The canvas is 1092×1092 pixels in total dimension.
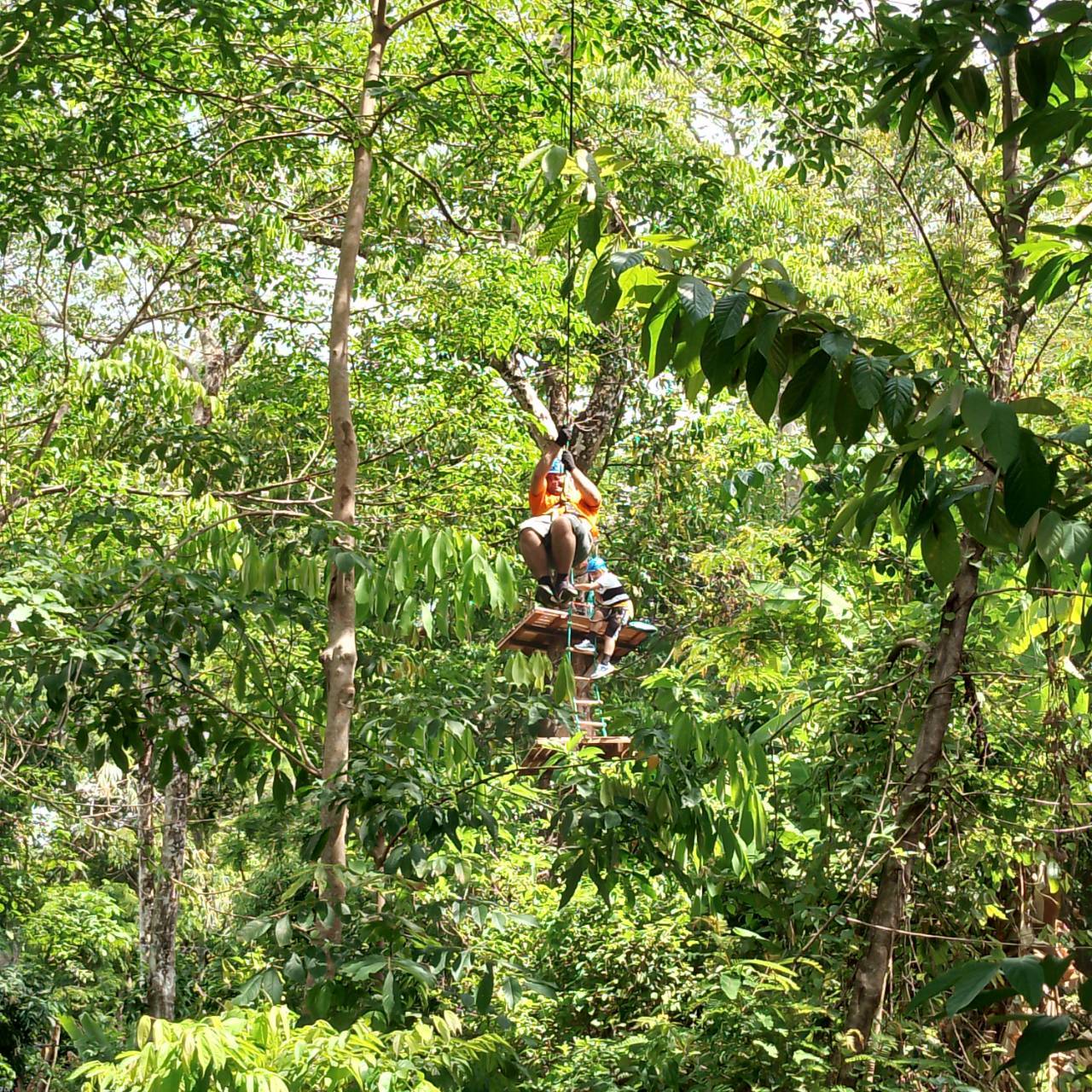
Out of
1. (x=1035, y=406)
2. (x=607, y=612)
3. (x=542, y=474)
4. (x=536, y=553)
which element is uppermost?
(x=542, y=474)

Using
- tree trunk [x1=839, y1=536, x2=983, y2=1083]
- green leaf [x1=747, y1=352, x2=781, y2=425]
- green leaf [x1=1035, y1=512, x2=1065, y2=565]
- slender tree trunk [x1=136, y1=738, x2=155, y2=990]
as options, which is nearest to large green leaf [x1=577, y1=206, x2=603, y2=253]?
green leaf [x1=747, y1=352, x2=781, y2=425]

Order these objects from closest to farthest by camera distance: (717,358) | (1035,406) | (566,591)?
(1035,406) → (717,358) → (566,591)

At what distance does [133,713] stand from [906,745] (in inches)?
83.6

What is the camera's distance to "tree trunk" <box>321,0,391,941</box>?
10.8 ft

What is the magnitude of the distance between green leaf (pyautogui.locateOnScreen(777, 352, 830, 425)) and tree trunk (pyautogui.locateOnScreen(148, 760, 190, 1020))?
8.83 meters

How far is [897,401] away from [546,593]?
148 inches

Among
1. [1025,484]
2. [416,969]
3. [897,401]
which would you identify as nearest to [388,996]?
[416,969]

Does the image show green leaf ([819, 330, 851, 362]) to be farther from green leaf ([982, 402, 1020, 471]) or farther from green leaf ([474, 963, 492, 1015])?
green leaf ([474, 963, 492, 1015])

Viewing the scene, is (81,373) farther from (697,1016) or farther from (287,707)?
(697,1016)

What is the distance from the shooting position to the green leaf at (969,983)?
3.71 feet

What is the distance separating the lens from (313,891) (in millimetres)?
3268

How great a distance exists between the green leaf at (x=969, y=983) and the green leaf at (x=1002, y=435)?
55 centimetres

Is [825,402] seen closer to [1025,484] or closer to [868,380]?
[868,380]

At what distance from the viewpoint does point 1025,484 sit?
57.8 inches
